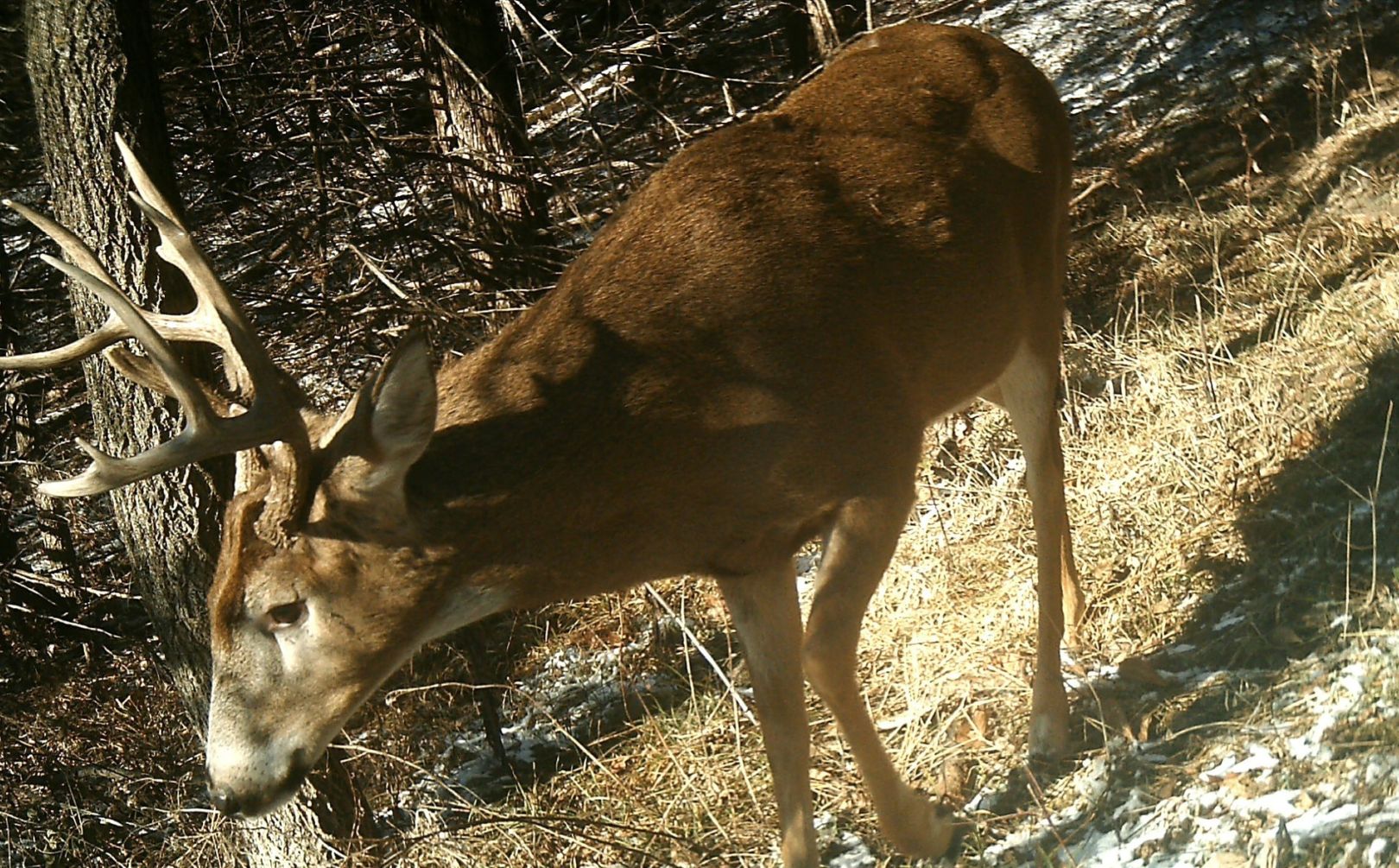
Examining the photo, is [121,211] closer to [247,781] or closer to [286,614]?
[286,614]

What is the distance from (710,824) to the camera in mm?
5324

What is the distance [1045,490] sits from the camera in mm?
5609

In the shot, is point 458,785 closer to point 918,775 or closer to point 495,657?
point 495,657

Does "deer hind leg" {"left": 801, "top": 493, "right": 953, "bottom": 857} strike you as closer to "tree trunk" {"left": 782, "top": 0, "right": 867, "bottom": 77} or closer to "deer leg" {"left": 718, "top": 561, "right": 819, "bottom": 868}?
"deer leg" {"left": 718, "top": 561, "right": 819, "bottom": 868}

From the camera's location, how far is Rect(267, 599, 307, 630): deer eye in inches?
164

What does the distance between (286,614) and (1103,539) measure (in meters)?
3.47

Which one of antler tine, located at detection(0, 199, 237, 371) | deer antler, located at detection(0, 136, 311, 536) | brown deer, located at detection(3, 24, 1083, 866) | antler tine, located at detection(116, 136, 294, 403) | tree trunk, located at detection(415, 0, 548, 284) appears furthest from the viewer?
tree trunk, located at detection(415, 0, 548, 284)

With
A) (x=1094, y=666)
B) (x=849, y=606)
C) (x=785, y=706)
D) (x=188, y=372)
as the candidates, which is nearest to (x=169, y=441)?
(x=188, y=372)

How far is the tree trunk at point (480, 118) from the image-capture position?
22.7ft

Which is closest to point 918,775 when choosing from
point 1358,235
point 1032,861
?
point 1032,861

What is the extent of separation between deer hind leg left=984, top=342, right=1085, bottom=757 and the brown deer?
1.5 inches

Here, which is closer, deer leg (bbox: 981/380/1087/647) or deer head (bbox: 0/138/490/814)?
deer head (bbox: 0/138/490/814)

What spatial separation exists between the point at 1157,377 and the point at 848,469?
2.88 m

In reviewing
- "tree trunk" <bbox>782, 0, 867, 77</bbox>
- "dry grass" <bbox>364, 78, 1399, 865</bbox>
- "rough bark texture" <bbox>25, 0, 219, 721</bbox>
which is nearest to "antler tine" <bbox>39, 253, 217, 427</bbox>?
"rough bark texture" <bbox>25, 0, 219, 721</bbox>
